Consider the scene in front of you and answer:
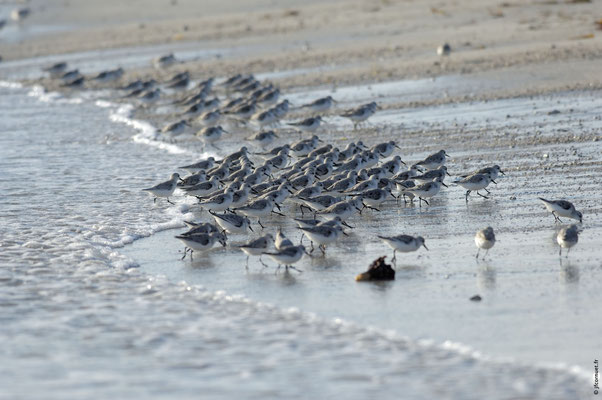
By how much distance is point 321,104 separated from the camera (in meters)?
17.7

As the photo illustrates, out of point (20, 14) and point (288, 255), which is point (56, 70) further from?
point (288, 255)

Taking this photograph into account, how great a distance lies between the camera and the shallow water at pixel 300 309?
21.4ft

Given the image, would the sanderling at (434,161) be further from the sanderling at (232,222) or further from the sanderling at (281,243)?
the sanderling at (281,243)

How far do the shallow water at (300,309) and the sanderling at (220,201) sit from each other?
1.78 ft

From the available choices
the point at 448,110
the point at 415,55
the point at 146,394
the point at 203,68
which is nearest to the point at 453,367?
the point at 146,394

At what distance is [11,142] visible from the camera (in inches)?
696

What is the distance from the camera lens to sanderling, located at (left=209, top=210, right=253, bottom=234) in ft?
34.0

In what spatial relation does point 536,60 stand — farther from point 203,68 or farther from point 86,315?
point 86,315

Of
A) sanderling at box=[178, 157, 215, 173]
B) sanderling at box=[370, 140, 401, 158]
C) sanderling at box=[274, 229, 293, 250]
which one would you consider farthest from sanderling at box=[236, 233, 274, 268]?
sanderling at box=[370, 140, 401, 158]

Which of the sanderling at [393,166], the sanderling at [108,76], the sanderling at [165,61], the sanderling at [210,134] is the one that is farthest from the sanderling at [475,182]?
the sanderling at [165,61]

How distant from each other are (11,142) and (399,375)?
42.3 feet

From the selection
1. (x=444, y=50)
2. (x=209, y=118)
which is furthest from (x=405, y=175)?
(x=444, y=50)

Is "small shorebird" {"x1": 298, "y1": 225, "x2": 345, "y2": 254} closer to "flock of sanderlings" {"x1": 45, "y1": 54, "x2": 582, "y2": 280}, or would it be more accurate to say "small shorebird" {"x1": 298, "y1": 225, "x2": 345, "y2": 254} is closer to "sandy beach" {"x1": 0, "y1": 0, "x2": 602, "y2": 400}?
"flock of sanderlings" {"x1": 45, "y1": 54, "x2": 582, "y2": 280}

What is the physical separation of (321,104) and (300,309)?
10.1 metres
